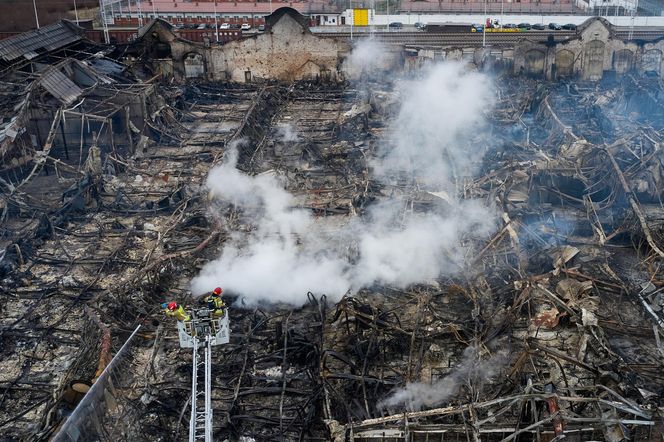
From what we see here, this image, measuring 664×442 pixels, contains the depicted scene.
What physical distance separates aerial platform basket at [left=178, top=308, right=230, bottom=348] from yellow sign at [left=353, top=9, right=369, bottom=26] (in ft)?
125

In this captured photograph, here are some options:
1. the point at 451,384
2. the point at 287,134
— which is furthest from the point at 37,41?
the point at 451,384

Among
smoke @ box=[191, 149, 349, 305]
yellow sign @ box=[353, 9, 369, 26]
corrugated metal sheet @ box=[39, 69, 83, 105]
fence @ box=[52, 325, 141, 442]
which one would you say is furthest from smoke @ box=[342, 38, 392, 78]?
fence @ box=[52, 325, 141, 442]

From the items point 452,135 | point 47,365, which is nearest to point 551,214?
point 452,135

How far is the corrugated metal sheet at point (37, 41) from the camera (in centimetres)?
2802

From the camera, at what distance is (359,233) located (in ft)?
53.0

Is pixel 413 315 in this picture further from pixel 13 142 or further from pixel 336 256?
pixel 13 142

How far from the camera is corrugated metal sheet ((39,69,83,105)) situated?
77.5 ft

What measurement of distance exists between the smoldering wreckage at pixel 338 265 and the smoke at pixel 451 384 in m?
0.05

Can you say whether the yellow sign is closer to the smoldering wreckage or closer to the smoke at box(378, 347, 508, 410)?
the smoldering wreckage

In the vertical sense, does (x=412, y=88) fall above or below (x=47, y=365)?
above

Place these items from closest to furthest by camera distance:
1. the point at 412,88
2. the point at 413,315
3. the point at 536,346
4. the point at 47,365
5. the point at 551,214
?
1. the point at 536,346
2. the point at 47,365
3. the point at 413,315
4. the point at 551,214
5. the point at 412,88

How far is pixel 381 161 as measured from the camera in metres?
21.3

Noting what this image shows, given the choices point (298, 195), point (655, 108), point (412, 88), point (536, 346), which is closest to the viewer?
point (536, 346)

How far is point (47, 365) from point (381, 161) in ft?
40.0
